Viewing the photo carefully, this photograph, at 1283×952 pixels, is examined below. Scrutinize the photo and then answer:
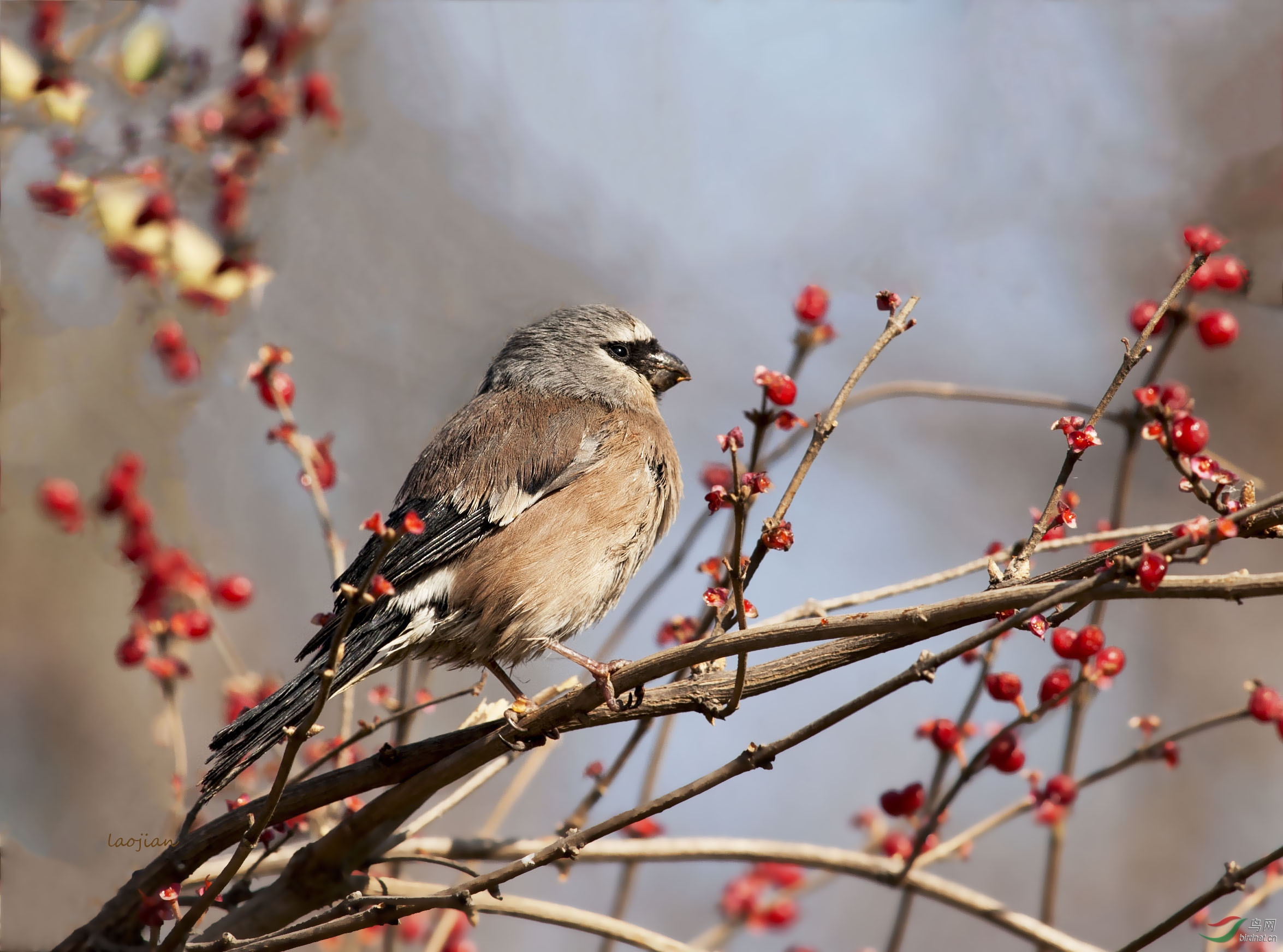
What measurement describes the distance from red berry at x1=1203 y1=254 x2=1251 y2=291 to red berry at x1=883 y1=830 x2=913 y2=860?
1890 mm

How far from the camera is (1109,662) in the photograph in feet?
9.71

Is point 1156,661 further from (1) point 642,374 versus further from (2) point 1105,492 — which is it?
(1) point 642,374

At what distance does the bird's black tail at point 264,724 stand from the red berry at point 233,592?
2.68ft

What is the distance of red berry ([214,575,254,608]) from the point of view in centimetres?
385

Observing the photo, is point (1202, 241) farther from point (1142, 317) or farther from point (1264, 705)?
point (1264, 705)

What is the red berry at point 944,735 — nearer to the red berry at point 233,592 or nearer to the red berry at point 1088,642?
the red berry at point 1088,642

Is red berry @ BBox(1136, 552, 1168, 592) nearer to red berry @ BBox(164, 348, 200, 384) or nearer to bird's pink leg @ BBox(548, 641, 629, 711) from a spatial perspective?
bird's pink leg @ BBox(548, 641, 629, 711)

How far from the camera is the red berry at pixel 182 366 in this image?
4.30 m

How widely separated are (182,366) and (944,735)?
10.2 feet

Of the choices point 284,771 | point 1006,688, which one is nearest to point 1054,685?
point 1006,688

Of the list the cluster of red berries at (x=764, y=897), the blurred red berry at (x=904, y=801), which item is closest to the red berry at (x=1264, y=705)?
the blurred red berry at (x=904, y=801)

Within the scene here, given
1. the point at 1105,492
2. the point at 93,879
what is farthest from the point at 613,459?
the point at 1105,492

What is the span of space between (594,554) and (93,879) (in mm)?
1823

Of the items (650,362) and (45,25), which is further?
(650,362)
